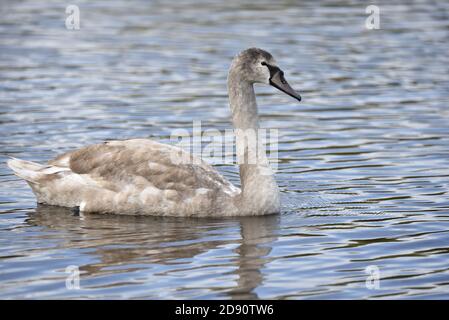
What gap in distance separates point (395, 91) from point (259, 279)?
36.8 feet

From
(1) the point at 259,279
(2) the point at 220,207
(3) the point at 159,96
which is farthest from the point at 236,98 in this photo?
(3) the point at 159,96

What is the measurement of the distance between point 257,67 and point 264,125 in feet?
17.3

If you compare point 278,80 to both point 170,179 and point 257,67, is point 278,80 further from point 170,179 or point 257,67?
point 170,179

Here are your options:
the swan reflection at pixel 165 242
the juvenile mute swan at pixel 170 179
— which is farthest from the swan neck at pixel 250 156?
the swan reflection at pixel 165 242

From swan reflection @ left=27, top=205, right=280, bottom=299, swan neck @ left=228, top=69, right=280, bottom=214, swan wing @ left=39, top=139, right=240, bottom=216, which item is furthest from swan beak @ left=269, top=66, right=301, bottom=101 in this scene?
swan reflection @ left=27, top=205, right=280, bottom=299

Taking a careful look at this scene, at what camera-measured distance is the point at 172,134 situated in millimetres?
17828

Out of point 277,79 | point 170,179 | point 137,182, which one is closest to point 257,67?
point 277,79

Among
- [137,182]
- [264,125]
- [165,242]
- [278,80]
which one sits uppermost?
[278,80]

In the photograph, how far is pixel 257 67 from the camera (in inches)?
529

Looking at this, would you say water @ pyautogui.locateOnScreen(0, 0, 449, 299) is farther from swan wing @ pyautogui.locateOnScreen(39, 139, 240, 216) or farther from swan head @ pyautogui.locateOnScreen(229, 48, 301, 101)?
swan head @ pyautogui.locateOnScreen(229, 48, 301, 101)

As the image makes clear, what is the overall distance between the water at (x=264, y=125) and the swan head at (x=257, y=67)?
173cm

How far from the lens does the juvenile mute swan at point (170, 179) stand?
13.2 metres

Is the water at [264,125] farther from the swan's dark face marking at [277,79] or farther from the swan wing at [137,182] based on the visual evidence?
the swan's dark face marking at [277,79]
